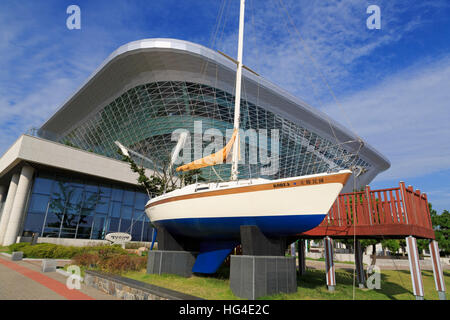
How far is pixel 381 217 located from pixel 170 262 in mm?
8224

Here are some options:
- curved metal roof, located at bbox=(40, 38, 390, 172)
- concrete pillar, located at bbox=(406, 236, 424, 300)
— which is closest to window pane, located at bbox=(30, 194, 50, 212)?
curved metal roof, located at bbox=(40, 38, 390, 172)

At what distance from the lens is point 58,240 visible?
23312mm

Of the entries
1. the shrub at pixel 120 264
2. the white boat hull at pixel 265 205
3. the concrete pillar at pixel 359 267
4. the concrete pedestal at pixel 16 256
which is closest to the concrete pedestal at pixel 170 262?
the shrub at pixel 120 264

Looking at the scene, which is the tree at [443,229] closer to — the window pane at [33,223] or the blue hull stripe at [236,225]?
the blue hull stripe at [236,225]

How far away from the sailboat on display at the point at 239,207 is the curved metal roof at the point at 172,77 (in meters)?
19.9

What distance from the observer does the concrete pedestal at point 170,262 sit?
1022cm

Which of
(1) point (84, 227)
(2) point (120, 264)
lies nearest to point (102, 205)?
(1) point (84, 227)

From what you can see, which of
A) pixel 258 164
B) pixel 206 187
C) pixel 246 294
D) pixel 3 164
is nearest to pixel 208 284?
pixel 246 294

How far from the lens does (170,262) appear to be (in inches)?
410

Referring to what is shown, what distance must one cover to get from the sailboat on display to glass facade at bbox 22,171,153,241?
19.0 meters

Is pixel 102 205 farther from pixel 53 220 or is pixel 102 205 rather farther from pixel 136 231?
pixel 136 231

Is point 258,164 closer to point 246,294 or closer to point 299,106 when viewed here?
point 299,106

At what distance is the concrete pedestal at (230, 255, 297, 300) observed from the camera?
7.04 meters

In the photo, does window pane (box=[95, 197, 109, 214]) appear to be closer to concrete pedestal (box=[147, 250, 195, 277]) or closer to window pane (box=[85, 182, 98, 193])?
window pane (box=[85, 182, 98, 193])
